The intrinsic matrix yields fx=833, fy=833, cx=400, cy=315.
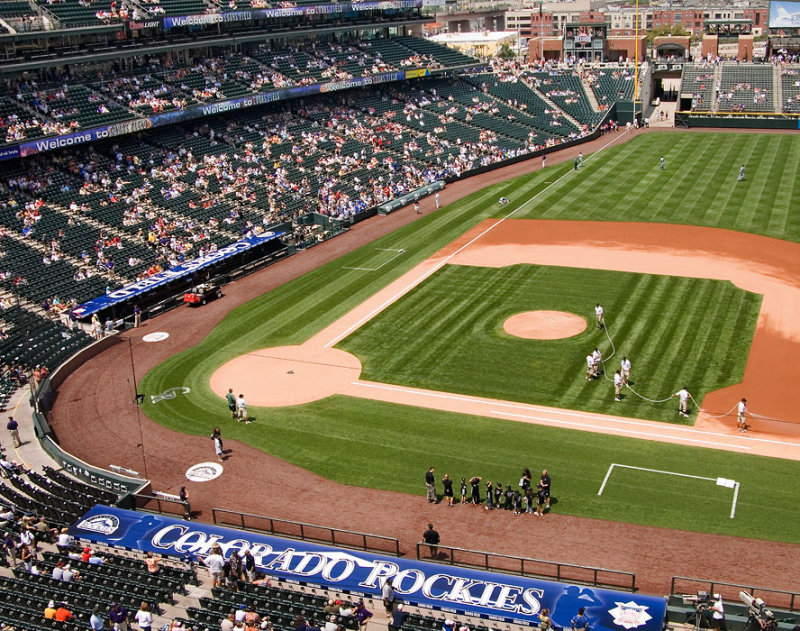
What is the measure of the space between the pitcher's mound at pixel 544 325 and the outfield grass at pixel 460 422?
8384mm

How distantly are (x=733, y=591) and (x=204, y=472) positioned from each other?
17836mm

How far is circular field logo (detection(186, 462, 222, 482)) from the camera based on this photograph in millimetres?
29656

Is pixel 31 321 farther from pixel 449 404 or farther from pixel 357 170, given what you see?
pixel 357 170

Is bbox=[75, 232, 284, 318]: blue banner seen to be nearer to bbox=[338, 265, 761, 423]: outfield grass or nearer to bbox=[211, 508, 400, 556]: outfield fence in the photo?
bbox=[338, 265, 761, 423]: outfield grass

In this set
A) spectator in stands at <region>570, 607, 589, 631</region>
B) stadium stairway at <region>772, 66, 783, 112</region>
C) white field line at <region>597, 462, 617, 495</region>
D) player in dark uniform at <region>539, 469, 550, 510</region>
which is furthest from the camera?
stadium stairway at <region>772, 66, 783, 112</region>

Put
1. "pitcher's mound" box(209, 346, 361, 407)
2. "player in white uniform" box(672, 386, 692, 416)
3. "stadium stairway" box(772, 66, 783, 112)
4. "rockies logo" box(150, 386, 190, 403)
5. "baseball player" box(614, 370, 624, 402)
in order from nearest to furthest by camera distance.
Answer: "player in white uniform" box(672, 386, 692, 416), "baseball player" box(614, 370, 624, 402), "pitcher's mound" box(209, 346, 361, 407), "rockies logo" box(150, 386, 190, 403), "stadium stairway" box(772, 66, 783, 112)

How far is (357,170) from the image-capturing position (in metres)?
68.6

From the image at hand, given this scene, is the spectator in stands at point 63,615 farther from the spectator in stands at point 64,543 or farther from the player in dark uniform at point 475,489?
the player in dark uniform at point 475,489

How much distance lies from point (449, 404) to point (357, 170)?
38.6 m

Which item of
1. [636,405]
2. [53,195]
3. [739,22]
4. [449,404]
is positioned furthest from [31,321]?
[739,22]

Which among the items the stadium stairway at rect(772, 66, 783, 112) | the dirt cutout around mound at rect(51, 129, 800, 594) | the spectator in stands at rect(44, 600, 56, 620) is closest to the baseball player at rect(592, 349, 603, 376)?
the dirt cutout around mound at rect(51, 129, 800, 594)

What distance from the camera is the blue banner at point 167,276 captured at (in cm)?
4338

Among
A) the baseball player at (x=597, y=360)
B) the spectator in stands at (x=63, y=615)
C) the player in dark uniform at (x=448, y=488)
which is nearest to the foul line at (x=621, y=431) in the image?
the baseball player at (x=597, y=360)

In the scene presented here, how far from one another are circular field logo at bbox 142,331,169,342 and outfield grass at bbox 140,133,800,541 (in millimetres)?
2535
